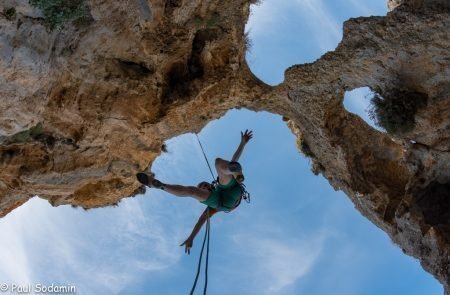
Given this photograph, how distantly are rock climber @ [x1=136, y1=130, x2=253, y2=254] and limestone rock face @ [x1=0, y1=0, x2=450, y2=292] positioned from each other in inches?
91.4

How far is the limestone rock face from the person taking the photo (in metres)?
8.32

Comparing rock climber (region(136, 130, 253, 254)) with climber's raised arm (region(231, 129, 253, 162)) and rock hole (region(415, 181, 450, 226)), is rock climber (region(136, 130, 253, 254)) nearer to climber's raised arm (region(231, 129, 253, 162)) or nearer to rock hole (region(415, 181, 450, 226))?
climber's raised arm (region(231, 129, 253, 162))

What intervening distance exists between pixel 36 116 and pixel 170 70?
3316mm

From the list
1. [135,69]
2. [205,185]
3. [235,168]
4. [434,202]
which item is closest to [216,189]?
[205,185]

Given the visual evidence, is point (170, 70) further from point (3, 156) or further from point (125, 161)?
point (3, 156)

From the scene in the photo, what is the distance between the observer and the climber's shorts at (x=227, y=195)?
9164 millimetres

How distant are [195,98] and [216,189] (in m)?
2.68

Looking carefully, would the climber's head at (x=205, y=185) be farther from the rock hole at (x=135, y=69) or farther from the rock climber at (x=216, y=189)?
the rock hole at (x=135, y=69)

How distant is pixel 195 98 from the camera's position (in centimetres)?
1090

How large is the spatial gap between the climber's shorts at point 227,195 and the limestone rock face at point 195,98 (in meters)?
2.71

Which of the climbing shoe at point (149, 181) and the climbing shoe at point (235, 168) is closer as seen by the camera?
the climbing shoe at point (235, 168)

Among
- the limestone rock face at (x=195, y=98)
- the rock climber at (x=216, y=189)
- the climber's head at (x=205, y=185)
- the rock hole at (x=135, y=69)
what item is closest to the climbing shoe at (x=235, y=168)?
the rock climber at (x=216, y=189)

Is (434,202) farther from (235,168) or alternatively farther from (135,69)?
(135,69)

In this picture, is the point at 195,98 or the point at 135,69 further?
the point at 195,98
